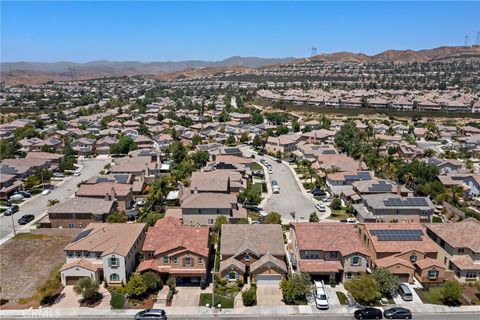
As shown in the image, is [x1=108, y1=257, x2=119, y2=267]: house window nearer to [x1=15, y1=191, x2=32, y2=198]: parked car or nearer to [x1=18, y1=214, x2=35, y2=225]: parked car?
[x1=18, y1=214, x2=35, y2=225]: parked car

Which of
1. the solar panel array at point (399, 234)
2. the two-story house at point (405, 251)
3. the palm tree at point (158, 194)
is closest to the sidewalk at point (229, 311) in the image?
the two-story house at point (405, 251)

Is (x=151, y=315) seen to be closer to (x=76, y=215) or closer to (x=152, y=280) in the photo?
(x=152, y=280)

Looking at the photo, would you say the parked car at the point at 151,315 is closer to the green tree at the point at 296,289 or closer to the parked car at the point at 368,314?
the green tree at the point at 296,289

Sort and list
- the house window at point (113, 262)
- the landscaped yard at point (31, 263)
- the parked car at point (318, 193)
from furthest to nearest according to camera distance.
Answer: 1. the parked car at point (318, 193)
2. the house window at point (113, 262)
3. the landscaped yard at point (31, 263)

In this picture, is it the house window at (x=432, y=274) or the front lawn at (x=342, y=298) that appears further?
the house window at (x=432, y=274)

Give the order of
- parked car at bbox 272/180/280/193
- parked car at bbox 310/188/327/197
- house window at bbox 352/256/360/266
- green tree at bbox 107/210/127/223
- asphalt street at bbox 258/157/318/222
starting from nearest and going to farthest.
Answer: house window at bbox 352/256/360/266 < green tree at bbox 107/210/127/223 < asphalt street at bbox 258/157/318/222 < parked car at bbox 310/188/327/197 < parked car at bbox 272/180/280/193

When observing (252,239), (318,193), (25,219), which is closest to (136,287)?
(252,239)

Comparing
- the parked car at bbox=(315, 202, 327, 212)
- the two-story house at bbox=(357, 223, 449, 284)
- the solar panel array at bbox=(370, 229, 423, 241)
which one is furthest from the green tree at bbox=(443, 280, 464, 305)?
the parked car at bbox=(315, 202, 327, 212)
